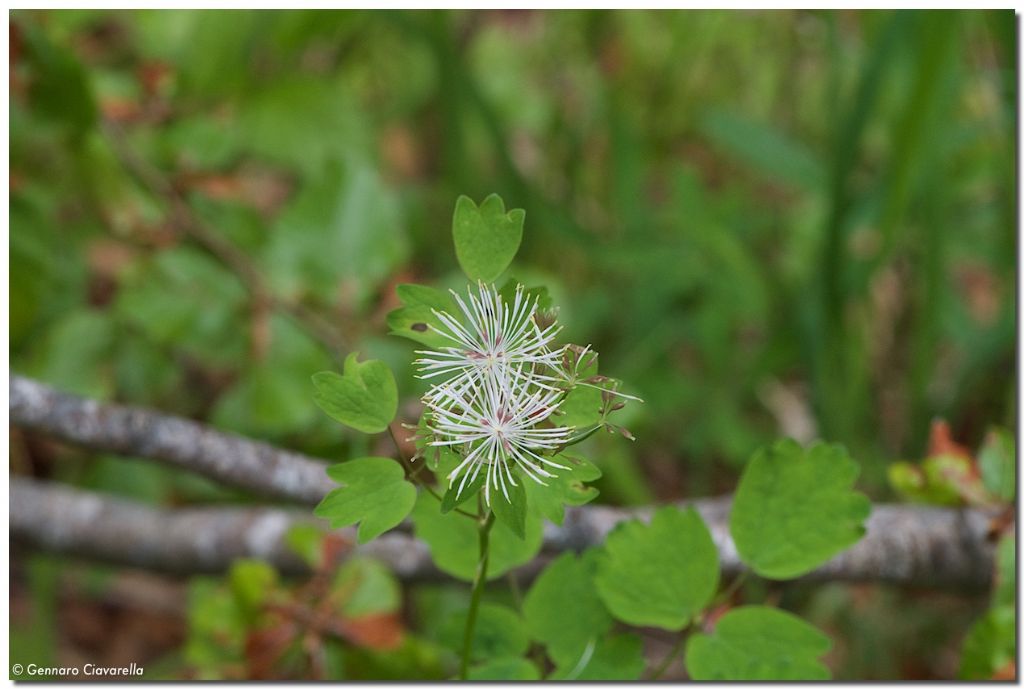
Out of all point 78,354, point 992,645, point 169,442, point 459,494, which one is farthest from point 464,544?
point 78,354

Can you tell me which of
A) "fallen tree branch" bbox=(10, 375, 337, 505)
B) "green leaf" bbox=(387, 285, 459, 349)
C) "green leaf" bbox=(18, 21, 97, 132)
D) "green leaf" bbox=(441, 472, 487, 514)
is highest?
"green leaf" bbox=(18, 21, 97, 132)

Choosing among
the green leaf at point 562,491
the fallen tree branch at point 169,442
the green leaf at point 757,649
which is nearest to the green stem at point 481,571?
the green leaf at point 562,491

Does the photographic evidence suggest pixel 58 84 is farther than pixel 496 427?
Yes

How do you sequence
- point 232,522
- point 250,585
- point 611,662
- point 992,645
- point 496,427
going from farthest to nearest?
point 232,522 → point 250,585 → point 992,645 → point 611,662 → point 496,427

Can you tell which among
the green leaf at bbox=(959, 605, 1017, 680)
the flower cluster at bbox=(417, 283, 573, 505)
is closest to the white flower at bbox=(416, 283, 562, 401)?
the flower cluster at bbox=(417, 283, 573, 505)

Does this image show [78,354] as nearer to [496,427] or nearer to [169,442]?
[169,442]

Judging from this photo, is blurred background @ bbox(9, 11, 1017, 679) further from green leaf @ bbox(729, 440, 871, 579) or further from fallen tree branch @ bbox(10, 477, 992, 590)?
green leaf @ bbox(729, 440, 871, 579)
